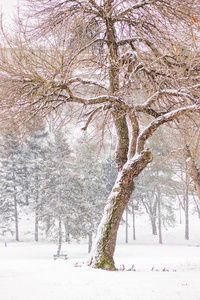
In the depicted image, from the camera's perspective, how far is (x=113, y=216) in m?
6.48

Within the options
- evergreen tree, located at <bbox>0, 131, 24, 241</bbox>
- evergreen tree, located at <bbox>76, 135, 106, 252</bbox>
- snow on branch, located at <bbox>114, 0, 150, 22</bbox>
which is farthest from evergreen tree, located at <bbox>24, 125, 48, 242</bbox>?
snow on branch, located at <bbox>114, 0, 150, 22</bbox>

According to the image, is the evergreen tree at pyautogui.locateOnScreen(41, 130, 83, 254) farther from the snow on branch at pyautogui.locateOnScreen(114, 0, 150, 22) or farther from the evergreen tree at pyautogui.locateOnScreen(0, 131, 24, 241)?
the snow on branch at pyautogui.locateOnScreen(114, 0, 150, 22)

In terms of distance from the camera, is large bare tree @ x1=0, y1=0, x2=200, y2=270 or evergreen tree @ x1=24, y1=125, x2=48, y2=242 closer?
large bare tree @ x1=0, y1=0, x2=200, y2=270

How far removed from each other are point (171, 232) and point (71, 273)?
3132 centimetres

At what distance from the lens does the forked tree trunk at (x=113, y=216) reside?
245 inches

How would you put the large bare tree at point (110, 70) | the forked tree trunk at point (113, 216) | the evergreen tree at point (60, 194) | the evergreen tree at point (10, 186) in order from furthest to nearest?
1. the evergreen tree at point (10, 186)
2. the evergreen tree at point (60, 194)
3. the forked tree trunk at point (113, 216)
4. the large bare tree at point (110, 70)

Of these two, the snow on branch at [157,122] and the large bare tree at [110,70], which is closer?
the large bare tree at [110,70]

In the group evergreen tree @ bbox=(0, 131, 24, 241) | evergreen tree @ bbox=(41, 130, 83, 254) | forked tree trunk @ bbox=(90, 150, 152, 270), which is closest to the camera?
forked tree trunk @ bbox=(90, 150, 152, 270)

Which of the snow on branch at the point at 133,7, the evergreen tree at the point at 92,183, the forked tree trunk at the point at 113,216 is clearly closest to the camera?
the snow on branch at the point at 133,7

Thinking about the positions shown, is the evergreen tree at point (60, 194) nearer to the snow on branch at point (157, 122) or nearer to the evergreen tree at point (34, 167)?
the evergreen tree at point (34, 167)

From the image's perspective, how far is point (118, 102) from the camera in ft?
20.6

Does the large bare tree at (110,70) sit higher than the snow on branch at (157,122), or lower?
higher

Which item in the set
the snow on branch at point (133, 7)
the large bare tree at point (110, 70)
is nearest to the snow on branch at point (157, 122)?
the large bare tree at point (110, 70)

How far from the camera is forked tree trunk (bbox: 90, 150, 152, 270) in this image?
623 cm
